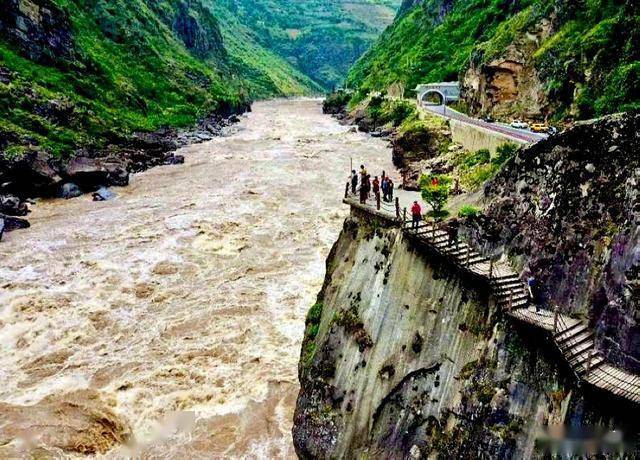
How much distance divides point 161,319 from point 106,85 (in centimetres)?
7848

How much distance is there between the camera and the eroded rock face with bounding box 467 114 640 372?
37.6ft

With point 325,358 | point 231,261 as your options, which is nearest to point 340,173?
point 231,261

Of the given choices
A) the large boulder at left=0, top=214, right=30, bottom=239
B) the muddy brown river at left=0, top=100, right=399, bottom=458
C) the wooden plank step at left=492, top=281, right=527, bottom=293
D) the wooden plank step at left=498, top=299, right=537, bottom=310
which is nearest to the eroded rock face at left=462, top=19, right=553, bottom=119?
the muddy brown river at left=0, top=100, right=399, bottom=458

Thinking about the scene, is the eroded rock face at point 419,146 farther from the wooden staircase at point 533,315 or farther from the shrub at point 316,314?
the wooden staircase at point 533,315

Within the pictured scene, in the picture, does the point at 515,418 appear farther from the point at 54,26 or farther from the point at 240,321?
the point at 54,26

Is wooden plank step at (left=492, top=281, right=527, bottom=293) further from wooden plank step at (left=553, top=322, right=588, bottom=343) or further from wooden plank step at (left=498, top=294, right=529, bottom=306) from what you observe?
wooden plank step at (left=553, top=322, right=588, bottom=343)

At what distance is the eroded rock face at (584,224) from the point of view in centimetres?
1146

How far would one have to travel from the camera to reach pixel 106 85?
9269 centimetres

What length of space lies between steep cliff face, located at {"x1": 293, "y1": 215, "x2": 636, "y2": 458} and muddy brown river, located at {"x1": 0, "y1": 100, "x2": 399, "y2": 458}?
3.58 m

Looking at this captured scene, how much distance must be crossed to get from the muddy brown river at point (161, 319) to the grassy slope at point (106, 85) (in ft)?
67.5

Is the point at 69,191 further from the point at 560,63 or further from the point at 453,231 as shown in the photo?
the point at 560,63

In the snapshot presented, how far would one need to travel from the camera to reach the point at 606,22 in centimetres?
4684

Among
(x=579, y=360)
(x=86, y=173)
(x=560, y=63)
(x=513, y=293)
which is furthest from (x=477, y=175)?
(x=86, y=173)

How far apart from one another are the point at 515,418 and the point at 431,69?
124058mm
